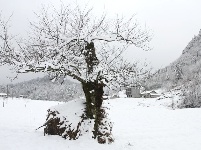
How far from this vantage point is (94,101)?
12.5m

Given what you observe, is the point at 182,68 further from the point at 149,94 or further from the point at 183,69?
the point at 149,94

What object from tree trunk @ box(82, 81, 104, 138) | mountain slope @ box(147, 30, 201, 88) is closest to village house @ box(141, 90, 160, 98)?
mountain slope @ box(147, 30, 201, 88)

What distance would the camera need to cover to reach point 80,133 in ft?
40.0

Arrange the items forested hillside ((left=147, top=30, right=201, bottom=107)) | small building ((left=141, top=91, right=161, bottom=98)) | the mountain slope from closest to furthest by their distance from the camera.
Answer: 1. small building ((left=141, top=91, right=161, bottom=98))
2. forested hillside ((left=147, top=30, right=201, bottom=107))
3. the mountain slope

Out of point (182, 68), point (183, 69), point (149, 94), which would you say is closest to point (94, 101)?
point (149, 94)

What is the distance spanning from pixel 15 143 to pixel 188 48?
104 metres

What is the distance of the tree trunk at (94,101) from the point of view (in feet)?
40.5

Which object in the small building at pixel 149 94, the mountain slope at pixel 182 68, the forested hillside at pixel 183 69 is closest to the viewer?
the small building at pixel 149 94

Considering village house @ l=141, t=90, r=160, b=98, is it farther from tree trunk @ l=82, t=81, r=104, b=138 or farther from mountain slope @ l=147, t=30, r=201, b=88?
tree trunk @ l=82, t=81, r=104, b=138

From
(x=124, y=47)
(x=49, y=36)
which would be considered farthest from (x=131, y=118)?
(x=49, y=36)

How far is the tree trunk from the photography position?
1234cm

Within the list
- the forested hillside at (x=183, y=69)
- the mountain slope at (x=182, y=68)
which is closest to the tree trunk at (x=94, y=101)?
the forested hillside at (x=183, y=69)

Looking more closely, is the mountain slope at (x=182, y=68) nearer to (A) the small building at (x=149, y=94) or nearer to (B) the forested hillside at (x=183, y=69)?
(B) the forested hillside at (x=183, y=69)

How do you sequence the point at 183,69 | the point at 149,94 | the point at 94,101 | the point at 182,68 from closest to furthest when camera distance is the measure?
the point at 94,101 → the point at 149,94 → the point at 183,69 → the point at 182,68
